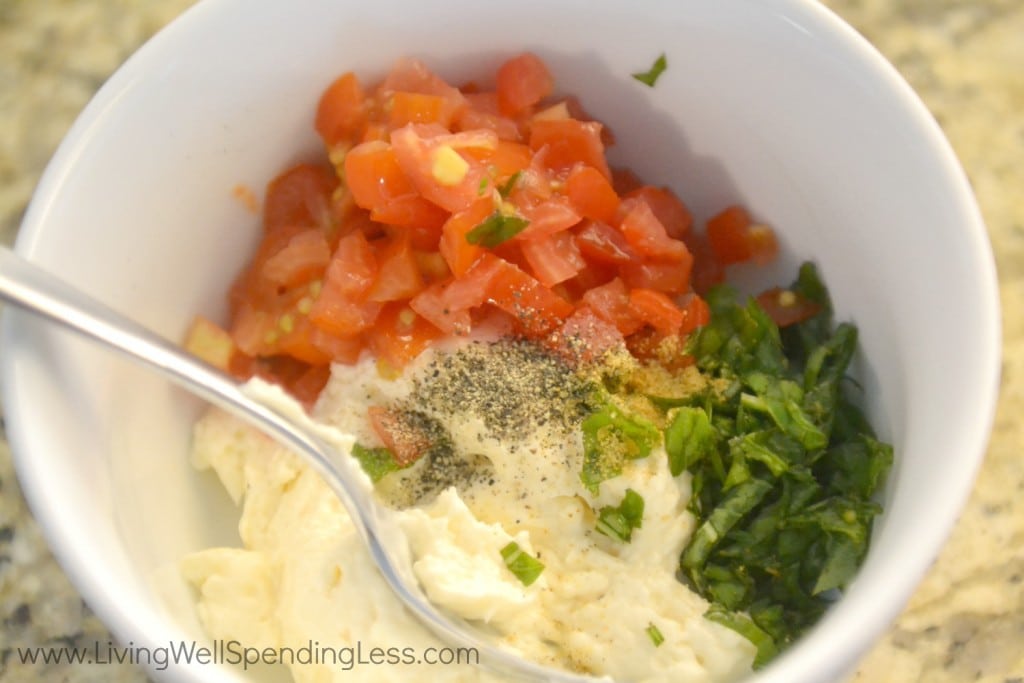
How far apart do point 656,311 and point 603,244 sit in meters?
0.15

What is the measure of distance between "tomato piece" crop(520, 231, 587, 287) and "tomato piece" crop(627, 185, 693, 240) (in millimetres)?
209

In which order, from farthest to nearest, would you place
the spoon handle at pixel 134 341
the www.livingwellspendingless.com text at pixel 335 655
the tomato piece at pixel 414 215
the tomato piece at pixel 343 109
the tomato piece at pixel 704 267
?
the tomato piece at pixel 704 267, the tomato piece at pixel 343 109, the tomato piece at pixel 414 215, the www.livingwellspendingless.com text at pixel 335 655, the spoon handle at pixel 134 341

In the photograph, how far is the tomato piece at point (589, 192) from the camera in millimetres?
1685

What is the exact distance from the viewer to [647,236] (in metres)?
1.70

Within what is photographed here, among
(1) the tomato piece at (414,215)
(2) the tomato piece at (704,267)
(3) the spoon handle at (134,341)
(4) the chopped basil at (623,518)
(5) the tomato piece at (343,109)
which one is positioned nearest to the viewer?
(3) the spoon handle at (134,341)

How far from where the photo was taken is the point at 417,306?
5.38ft

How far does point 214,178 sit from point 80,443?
537 millimetres

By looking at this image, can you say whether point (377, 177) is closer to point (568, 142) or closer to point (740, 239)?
point (568, 142)

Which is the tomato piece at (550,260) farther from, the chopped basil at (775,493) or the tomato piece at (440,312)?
the chopped basil at (775,493)

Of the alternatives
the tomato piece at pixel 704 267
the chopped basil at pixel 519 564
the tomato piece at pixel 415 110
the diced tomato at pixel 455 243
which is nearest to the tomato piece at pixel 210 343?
the diced tomato at pixel 455 243

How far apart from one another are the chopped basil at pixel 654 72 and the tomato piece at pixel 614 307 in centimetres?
37

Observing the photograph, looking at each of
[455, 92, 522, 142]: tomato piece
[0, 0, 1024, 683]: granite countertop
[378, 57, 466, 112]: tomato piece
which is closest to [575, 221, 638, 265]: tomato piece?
[455, 92, 522, 142]: tomato piece

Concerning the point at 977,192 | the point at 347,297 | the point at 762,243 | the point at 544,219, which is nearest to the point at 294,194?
the point at 347,297

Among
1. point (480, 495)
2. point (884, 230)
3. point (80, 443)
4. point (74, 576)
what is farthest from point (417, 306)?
point (884, 230)
